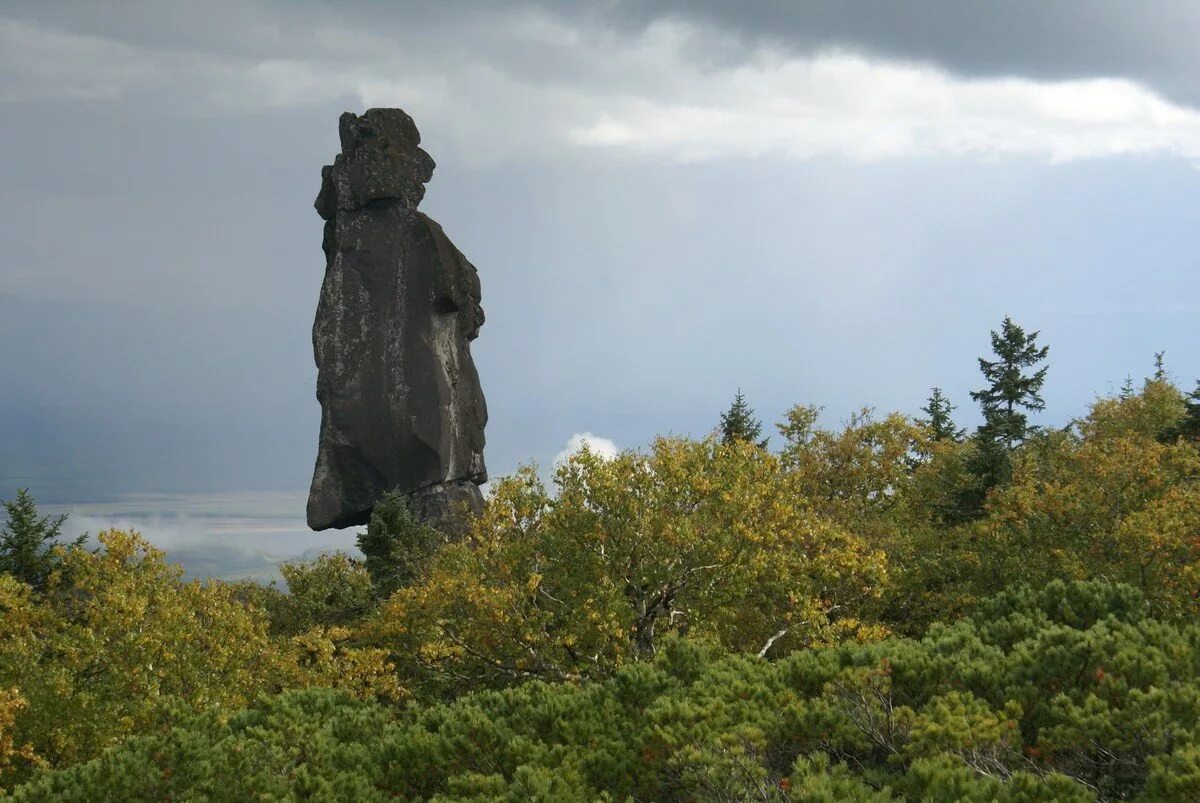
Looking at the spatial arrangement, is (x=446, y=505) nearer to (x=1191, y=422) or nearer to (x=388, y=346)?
(x=388, y=346)

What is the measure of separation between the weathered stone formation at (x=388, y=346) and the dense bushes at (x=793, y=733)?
4366cm

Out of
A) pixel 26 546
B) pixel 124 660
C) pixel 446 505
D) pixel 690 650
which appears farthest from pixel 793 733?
pixel 446 505

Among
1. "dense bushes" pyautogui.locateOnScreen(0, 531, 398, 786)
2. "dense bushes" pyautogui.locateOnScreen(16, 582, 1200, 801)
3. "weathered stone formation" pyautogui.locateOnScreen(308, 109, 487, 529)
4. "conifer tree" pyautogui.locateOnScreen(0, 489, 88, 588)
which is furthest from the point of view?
"weathered stone formation" pyautogui.locateOnScreen(308, 109, 487, 529)

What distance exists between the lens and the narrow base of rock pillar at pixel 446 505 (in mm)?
54562

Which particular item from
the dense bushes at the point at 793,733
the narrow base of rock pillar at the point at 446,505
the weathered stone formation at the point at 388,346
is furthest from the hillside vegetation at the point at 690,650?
the weathered stone formation at the point at 388,346

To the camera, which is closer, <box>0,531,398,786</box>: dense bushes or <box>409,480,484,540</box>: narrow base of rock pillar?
<box>0,531,398,786</box>: dense bushes

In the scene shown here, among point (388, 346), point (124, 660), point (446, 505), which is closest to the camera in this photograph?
point (124, 660)

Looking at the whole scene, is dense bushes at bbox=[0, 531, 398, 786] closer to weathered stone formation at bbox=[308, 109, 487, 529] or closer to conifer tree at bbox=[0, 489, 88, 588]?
conifer tree at bbox=[0, 489, 88, 588]

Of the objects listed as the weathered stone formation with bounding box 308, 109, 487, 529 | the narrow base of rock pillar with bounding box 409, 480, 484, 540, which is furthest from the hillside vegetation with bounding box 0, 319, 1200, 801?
the weathered stone formation with bounding box 308, 109, 487, 529

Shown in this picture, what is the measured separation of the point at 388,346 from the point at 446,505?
1021 centimetres

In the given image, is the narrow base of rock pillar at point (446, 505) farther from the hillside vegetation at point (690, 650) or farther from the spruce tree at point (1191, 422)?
the spruce tree at point (1191, 422)

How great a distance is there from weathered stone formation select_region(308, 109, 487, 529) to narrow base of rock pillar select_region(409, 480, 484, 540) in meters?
0.08

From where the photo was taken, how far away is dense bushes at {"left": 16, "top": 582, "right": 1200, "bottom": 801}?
953cm

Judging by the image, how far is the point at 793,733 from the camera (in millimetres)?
11156
